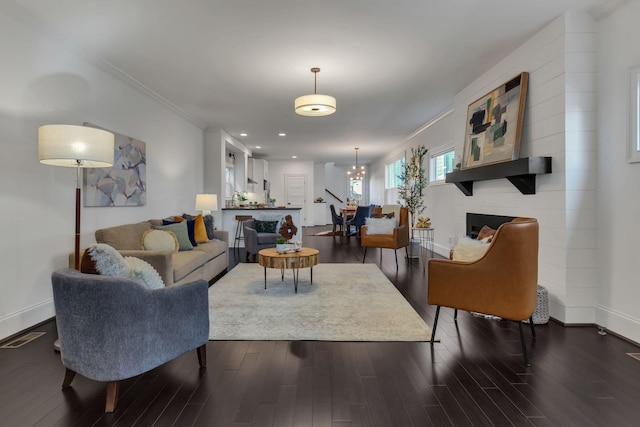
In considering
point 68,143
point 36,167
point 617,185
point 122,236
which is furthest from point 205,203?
point 617,185

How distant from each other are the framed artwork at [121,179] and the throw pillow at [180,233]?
0.57 metres

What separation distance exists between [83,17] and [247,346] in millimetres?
3125

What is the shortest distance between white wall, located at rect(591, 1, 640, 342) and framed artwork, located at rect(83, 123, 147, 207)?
506 centimetres

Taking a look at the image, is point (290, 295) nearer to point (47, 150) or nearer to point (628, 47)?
point (47, 150)

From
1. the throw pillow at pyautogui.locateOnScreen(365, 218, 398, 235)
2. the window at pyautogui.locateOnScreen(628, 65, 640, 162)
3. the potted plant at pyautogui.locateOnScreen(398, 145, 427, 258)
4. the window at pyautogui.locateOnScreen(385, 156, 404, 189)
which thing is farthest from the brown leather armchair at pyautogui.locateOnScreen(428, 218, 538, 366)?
the window at pyautogui.locateOnScreen(385, 156, 404, 189)

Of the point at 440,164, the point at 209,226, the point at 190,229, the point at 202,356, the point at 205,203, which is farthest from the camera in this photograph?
the point at 440,164

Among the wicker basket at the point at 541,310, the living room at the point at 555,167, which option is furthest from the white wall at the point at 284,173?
the wicker basket at the point at 541,310

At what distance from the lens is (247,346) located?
8.50ft

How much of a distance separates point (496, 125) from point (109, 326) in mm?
4221

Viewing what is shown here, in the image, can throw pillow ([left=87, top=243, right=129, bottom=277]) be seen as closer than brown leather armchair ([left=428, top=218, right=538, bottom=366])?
Yes

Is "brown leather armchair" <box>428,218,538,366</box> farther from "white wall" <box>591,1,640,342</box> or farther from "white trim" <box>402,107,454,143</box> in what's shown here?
"white trim" <box>402,107,454,143</box>

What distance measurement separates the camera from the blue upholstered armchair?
5.73ft

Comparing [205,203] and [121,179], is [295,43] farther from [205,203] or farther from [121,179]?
[205,203]

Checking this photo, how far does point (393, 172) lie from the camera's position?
10.8 m
